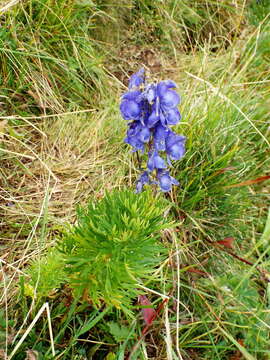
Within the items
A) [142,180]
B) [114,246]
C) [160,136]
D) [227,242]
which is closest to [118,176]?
[142,180]

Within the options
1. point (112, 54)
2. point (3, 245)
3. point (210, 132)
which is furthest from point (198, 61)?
point (3, 245)

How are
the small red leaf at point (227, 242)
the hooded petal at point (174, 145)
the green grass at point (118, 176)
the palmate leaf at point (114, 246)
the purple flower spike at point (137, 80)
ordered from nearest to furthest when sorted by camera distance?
the palmate leaf at point (114, 246) → the purple flower spike at point (137, 80) → the hooded petal at point (174, 145) → the green grass at point (118, 176) → the small red leaf at point (227, 242)

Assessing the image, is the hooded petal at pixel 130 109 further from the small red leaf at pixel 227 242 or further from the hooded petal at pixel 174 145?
the small red leaf at pixel 227 242

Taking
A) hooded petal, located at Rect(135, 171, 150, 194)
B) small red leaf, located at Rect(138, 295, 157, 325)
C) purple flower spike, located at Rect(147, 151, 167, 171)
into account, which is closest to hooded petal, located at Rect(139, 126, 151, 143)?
purple flower spike, located at Rect(147, 151, 167, 171)

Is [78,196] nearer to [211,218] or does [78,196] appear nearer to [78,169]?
[78,169]

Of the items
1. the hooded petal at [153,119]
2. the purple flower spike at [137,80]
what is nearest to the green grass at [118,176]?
the hooded petal at [153,119]

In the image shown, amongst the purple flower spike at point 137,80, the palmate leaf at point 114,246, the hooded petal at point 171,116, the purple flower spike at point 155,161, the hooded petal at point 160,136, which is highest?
the purple flower spike at point 137,80

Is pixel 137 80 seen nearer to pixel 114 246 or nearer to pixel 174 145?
pixel 174 145
